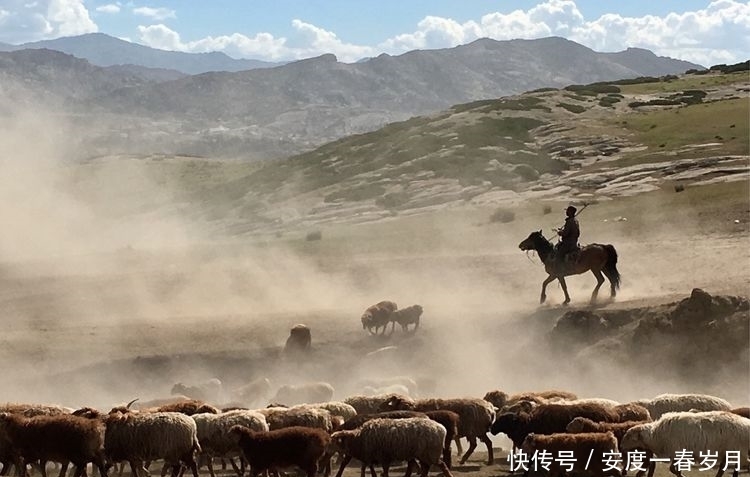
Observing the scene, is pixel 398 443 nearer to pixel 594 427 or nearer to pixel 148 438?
pixel 594 427

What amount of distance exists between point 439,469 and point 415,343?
12247 mm

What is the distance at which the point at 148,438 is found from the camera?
49.0 feet

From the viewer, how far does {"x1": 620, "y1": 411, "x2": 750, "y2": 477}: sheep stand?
14.2 meters

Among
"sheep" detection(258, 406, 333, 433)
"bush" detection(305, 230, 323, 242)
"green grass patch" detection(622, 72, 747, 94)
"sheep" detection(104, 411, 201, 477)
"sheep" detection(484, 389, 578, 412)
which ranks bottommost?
"sheep" detection(484, 389, 578, 412)

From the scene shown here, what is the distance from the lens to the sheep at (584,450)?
1377 centimetres

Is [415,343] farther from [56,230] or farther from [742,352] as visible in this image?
[56,230]

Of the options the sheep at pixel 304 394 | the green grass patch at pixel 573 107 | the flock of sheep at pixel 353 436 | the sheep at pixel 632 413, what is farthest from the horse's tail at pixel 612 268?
the green grass patch at pixel 573 107

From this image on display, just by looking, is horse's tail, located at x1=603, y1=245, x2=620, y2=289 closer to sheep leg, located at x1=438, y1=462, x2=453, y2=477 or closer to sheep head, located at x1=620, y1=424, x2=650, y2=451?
sheep head, located at x1=620, y1=424, x2=650, y2=451

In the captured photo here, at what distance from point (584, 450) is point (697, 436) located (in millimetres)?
1830

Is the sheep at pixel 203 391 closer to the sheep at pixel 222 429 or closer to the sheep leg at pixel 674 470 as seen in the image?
the sheep at pixel 222 429

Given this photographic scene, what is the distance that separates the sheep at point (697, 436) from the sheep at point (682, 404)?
89.9 inches

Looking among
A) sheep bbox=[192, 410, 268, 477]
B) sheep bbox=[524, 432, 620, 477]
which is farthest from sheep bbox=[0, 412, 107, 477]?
sheep bbox=[524, 432, 620, 477]

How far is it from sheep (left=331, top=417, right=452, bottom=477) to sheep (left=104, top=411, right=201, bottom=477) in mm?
2384

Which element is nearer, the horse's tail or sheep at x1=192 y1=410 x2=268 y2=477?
sheep at x1=192 y1=410 x2=268 y2=477
